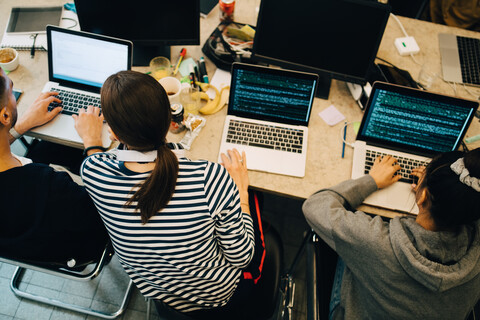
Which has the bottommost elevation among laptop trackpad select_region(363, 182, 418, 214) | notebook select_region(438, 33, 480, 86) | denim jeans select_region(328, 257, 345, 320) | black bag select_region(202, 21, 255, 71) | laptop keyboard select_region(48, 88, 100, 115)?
denim jeans select_region(328, 257, 345, 320)

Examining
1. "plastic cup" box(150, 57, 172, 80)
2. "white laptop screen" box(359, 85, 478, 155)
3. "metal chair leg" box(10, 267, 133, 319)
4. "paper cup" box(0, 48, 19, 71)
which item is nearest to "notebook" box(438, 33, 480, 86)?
"white laptop screen" box(359, 85, 478, 155)

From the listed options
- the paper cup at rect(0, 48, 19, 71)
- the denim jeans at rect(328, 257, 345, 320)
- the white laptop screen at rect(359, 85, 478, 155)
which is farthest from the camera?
the paper cup at rect(0, 48, 19, 71)

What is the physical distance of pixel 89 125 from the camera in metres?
1.53

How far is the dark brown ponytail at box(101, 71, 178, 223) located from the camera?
959 millimetres

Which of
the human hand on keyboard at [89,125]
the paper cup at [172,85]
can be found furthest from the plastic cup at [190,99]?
the human hand on keyboard at [89,125]

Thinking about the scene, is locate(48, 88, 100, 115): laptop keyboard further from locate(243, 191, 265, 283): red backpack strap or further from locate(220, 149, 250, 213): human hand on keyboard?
locate(243, 191, 265, 283): red backpack strap

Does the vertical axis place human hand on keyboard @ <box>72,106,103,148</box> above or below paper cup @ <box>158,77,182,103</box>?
below

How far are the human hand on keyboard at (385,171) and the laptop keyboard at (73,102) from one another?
131 centimetres

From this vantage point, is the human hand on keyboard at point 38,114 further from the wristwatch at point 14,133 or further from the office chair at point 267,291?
the office chair at point 267,291

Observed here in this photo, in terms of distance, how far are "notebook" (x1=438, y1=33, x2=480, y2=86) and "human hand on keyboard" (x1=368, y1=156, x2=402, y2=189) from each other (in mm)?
734

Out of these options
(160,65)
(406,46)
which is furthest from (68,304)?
(406,46)

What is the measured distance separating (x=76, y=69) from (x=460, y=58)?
2.06m

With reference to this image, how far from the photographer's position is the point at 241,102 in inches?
62.8

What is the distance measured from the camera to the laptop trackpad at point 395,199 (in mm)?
1447
